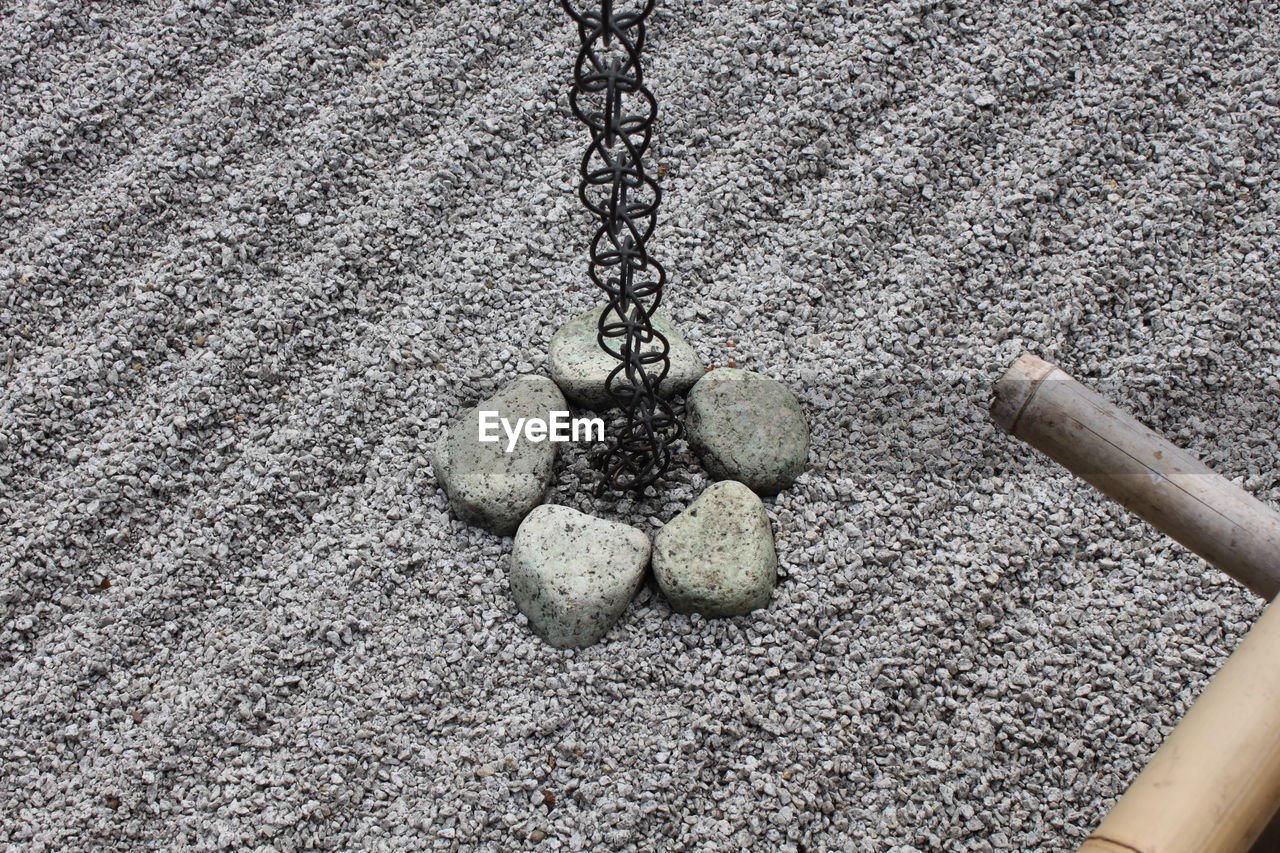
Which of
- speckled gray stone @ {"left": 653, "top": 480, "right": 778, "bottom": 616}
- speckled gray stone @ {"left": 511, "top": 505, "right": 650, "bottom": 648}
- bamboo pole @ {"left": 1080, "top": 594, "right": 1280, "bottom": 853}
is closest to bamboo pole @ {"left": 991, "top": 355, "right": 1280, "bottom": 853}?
bamboo pole @ {"left": 1080, "top": 594, "right": 1280, "bottom": 853}

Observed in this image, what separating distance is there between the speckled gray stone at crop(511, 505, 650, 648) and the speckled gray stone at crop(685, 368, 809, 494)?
25 cm

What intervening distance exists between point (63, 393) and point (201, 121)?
834 millimetres

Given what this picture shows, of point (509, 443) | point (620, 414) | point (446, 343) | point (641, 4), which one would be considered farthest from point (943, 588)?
point (641, 4)

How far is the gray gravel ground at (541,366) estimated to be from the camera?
6.19 feet

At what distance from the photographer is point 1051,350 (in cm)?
235

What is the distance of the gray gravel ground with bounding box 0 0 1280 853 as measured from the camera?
189 centimetres

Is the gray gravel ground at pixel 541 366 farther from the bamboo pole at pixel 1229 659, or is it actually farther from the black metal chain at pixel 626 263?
the bamboo pole at pixel 1229 659

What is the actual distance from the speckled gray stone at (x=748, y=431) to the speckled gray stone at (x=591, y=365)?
0.05 metres

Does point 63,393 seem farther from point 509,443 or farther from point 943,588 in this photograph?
point 943,588

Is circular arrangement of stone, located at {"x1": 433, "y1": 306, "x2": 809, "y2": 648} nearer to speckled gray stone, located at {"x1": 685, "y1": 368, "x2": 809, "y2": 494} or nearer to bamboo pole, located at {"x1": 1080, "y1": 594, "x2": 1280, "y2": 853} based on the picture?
speckled gray stone, located at {"x1": 685, "y1": 368, "x2": 809, "y2": 494}

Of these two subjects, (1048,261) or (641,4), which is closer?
(1048,261)

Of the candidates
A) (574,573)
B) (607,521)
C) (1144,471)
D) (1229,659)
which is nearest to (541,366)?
(607,521)

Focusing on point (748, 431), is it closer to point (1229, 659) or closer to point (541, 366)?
point (541, 366)

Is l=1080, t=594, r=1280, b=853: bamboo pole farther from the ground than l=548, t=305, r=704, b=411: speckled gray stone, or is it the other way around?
l=1080, t=594, r=1280, b=853: bamboo pole
